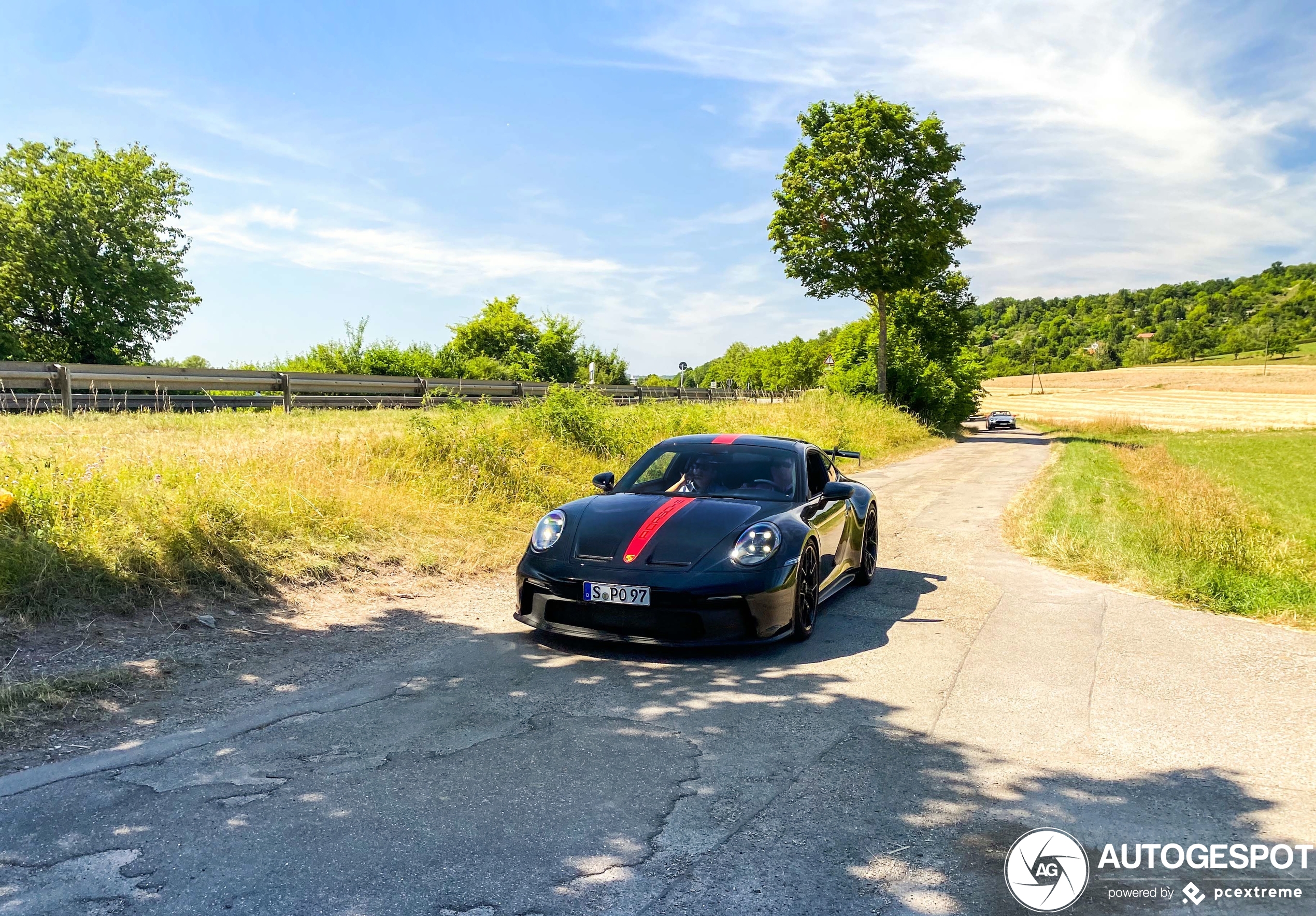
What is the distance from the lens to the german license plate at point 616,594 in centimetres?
539

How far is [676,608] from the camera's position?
212 inches

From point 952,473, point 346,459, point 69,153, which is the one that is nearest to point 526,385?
point 952,473

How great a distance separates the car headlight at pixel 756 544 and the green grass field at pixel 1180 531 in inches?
163

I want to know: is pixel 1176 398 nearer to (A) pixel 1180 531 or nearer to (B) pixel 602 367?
(B) pixel 602 367

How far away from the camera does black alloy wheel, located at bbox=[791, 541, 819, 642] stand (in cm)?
589

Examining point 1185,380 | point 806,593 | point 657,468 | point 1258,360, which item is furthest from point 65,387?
point 1258,360

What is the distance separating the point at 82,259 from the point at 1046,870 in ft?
143

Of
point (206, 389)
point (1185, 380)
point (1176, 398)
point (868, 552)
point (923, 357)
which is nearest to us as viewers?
point (868, 552)

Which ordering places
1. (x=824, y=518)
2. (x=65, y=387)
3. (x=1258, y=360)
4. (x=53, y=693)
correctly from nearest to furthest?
(x=53, y=693) < (x=824, y=518) < (x=65, y=387) < (x=1258, y=360)

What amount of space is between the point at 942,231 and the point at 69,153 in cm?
3764

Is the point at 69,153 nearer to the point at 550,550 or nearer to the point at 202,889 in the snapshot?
the point at 550,550

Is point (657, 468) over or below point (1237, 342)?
below

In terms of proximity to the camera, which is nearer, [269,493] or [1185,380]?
[269,493]

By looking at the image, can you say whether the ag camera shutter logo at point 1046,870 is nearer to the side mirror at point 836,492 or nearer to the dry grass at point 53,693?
the side mirror at point 836,492
